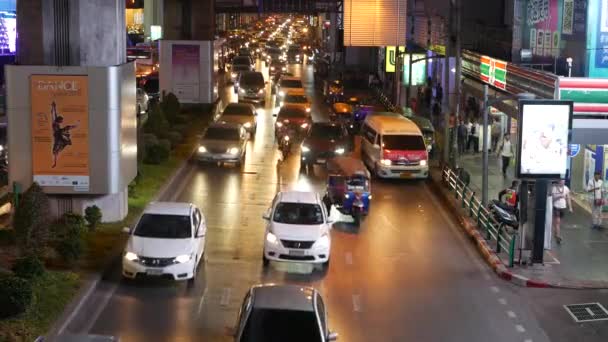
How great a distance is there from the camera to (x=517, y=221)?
24.9 metres

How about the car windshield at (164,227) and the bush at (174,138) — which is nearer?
the car windshield at (164,227)

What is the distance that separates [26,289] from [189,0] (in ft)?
143

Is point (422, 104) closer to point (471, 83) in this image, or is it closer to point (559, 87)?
point (471, 83)

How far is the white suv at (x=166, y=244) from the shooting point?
19.5 metres

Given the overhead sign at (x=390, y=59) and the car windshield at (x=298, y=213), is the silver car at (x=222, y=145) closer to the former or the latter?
the car windshield at (x=298, y=213)

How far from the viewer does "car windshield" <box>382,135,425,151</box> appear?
33938 mm

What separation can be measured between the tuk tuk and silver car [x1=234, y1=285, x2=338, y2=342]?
12.4m

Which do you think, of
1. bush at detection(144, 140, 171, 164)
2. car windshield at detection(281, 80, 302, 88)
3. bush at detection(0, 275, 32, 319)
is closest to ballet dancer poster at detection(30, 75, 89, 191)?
bush at detection(0, 275, 32, 319)

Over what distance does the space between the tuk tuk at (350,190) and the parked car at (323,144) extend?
6618 mm

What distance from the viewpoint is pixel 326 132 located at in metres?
37.0

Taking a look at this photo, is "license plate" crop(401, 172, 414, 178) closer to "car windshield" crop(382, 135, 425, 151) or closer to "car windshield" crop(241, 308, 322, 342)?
"car windshield" crop(382, 135, 425, 151)

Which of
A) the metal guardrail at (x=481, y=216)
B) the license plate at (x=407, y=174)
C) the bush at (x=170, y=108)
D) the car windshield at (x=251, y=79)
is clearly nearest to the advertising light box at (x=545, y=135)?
the metal guardrail at (x=481, y=216)

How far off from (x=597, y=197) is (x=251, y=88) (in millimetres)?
35072

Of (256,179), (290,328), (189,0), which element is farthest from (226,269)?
(189,0)
